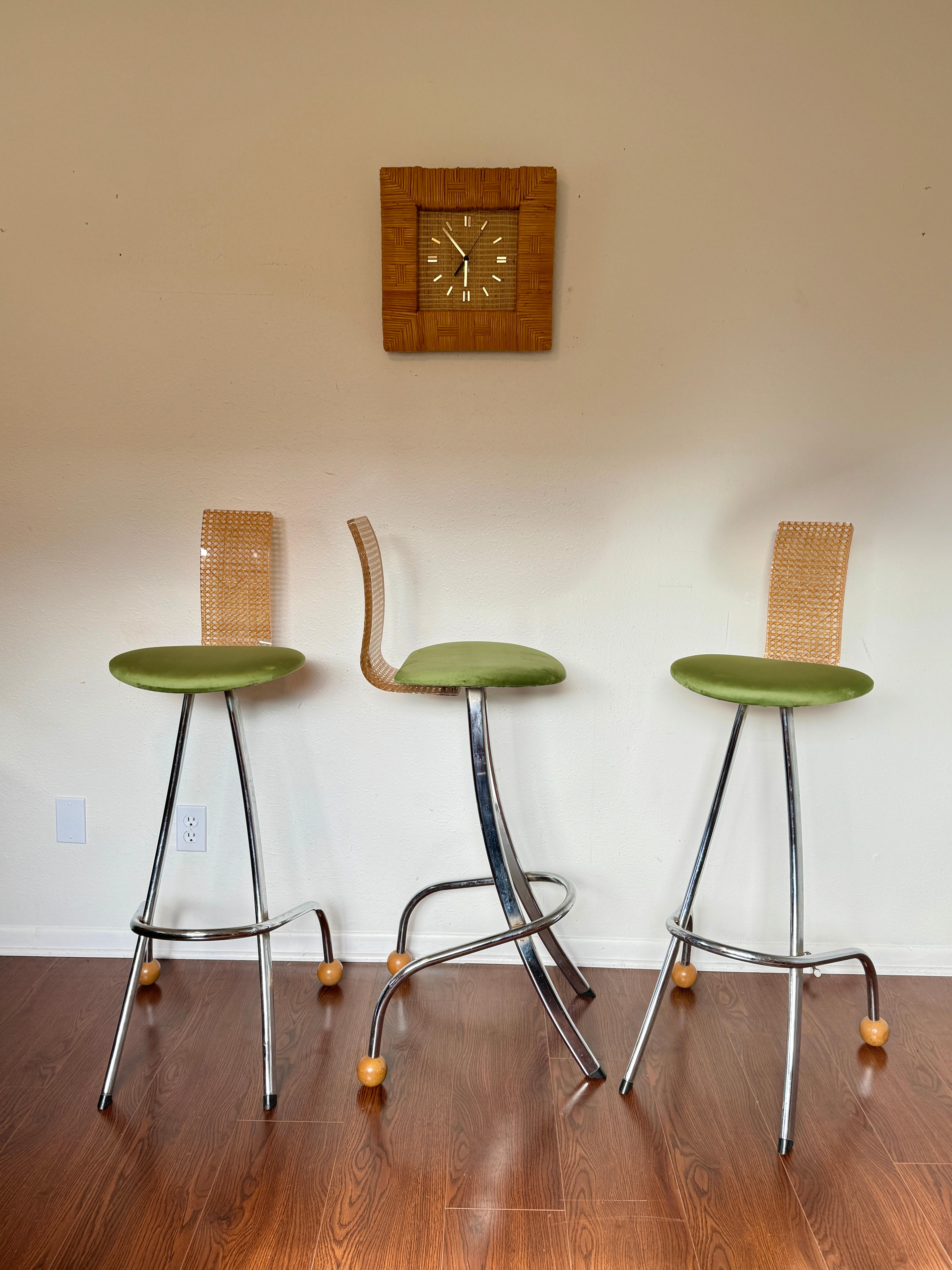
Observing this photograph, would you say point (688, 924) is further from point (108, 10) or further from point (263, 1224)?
point (108, 10)

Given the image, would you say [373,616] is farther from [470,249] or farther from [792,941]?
[792,941]

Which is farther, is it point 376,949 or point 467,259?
point 376,949

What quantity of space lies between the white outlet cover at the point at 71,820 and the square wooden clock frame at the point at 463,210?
1428 mm

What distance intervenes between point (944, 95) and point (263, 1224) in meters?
2.71

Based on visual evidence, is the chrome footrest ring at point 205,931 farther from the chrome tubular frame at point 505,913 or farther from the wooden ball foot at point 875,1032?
the wooden ball foot at point 875,1032

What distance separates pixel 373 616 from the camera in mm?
1928

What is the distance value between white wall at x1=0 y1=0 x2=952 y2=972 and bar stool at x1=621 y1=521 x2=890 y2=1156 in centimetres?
10

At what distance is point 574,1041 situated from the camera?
1.84m

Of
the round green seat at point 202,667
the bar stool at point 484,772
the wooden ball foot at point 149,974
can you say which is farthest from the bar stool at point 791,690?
the wooden ball foot at point 149,974

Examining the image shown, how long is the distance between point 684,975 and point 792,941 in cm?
50

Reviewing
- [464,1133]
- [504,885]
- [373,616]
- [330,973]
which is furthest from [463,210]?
[464,1133]

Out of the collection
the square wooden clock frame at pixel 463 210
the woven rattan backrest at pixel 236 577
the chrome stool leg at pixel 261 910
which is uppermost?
the square wooden clock frame at pixel 463 210

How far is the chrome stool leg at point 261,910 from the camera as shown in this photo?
1721 millimetres

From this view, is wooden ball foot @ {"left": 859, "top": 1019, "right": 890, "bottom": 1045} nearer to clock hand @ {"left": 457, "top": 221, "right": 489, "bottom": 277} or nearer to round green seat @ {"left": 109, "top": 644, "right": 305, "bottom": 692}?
round green seat @ {"left": 109, "top": 644, "right": 305, "bottom": 692}
